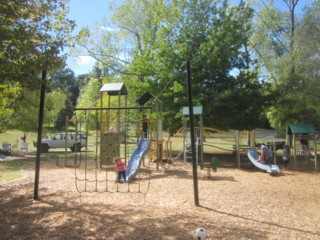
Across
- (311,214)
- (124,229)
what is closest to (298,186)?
(311,214)

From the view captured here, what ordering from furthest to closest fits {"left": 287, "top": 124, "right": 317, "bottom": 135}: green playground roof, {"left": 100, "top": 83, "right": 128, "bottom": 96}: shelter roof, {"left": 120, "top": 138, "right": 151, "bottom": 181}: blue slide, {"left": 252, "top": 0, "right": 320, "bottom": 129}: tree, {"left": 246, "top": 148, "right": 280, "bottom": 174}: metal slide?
1. {"left": 252, "top": 0, "right": 320, "bottom": 129}: tree
2. {"left": 287, "top": 124, "right": 317, "bottom": 135}: green playground roof
3. {"left": 100, "top": 83, "right": 128, "bottom": 96}: shelter roof
4. {"left": 246, "top": 148, "right": 280, "bottom": 174}: metal slide
5. {"left": 120, "top": 138, "right": 151, "bottom": 181}: blue slide

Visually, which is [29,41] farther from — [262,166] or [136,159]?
[262,166]

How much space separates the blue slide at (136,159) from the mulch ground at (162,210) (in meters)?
0.73

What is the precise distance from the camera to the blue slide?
11.7m

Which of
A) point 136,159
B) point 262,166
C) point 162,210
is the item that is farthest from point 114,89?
point 162,210

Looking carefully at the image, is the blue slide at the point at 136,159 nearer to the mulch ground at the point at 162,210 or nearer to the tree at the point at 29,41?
the mulch ground at the point at 162,210

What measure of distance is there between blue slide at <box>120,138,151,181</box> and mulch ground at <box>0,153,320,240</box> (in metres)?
0.73

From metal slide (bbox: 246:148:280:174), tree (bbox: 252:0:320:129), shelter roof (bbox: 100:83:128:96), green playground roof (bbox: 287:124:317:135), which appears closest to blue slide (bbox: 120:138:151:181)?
shelter roof (bbox: 100:83:128:96)

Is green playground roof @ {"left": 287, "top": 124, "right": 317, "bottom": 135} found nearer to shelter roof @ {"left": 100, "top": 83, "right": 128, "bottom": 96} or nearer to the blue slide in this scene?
the blue slide

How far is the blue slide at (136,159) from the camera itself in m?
11.7

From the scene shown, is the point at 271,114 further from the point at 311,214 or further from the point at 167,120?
the point at 311,214

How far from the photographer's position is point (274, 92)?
19.3 m

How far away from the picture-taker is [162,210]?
729cm

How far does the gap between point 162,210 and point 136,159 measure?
5.75m
